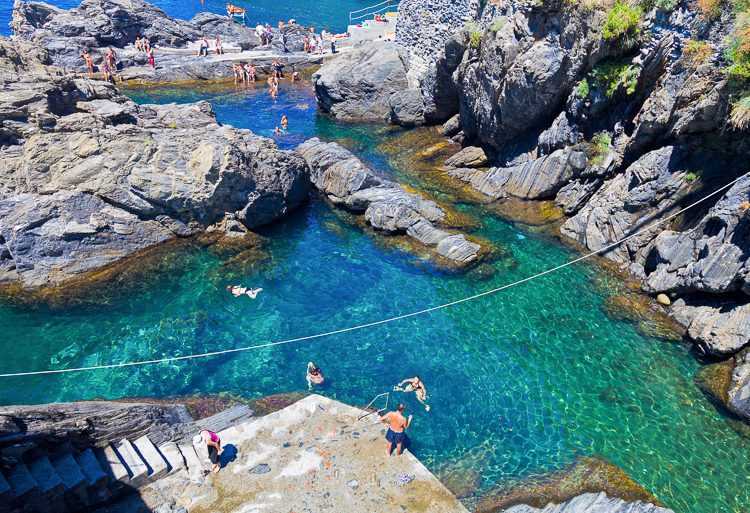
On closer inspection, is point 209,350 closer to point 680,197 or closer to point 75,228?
point 75,228

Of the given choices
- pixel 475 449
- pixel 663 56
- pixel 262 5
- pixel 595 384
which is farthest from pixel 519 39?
pixel 262 5

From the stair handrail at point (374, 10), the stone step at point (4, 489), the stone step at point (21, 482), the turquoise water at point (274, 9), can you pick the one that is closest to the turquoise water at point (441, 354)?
the stone step at point (21, 482)

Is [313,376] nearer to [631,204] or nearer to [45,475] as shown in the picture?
[45,475]

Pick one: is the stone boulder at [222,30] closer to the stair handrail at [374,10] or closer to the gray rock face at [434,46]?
the stair handrail at [374,10]

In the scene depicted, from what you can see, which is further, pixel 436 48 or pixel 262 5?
pixel 262 5

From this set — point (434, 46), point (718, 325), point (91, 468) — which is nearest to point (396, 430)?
point (91, 468)

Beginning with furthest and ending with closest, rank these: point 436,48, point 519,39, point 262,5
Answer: point 262,5
point 436,48
point 519,39
